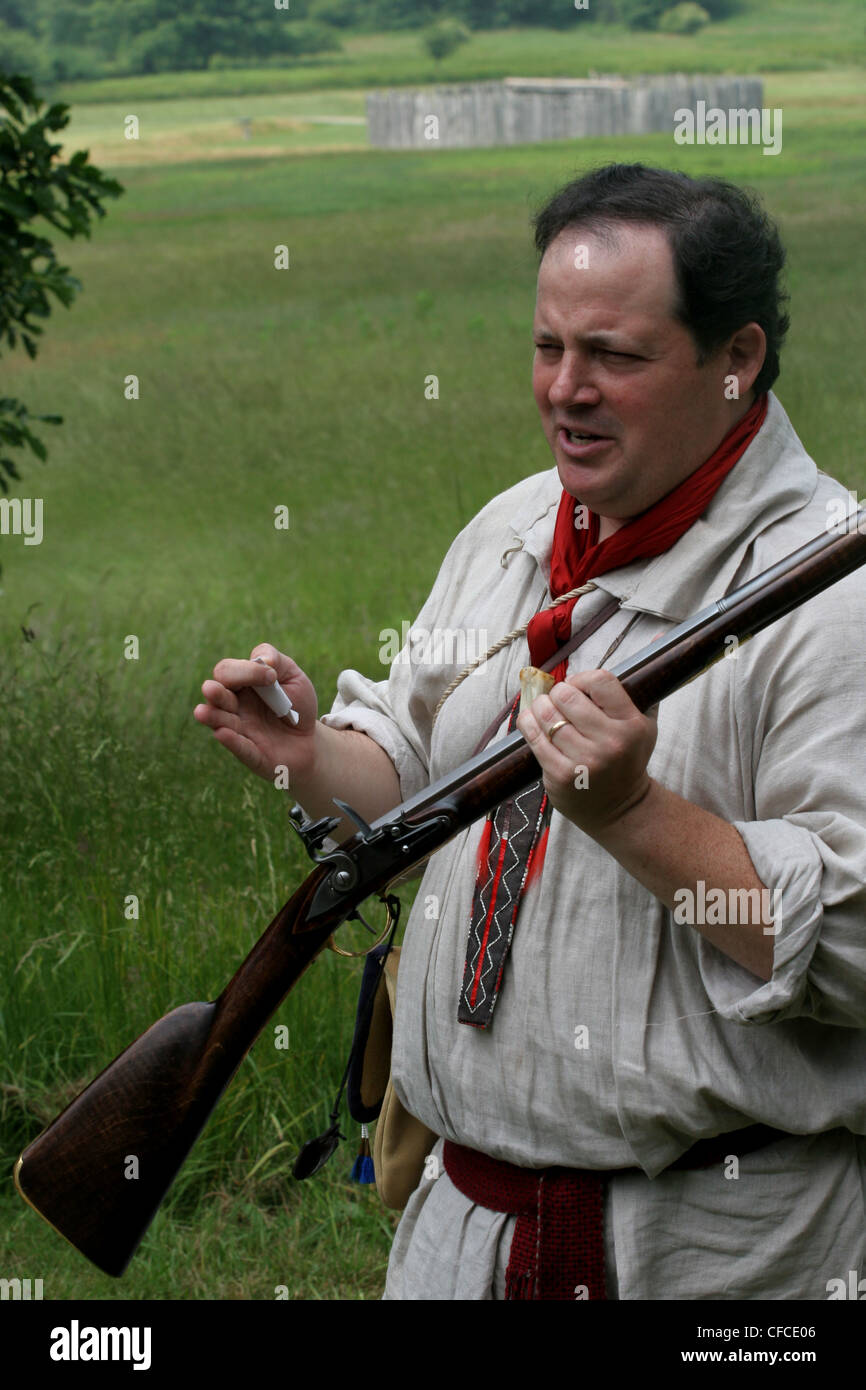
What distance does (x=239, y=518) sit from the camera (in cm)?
1160

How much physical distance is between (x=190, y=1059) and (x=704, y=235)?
1.48 metres

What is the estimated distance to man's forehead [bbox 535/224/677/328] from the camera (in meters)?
2.34

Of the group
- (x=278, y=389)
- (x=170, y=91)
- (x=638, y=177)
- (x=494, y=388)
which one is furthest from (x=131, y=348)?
(x=638, y=177)

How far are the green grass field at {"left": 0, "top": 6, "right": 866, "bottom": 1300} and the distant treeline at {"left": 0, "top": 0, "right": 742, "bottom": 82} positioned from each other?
2.99 feet

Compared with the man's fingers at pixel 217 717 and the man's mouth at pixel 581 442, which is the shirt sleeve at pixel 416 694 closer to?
the man's fingers at pixel 217 717

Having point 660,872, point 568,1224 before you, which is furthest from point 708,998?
point 568,1224

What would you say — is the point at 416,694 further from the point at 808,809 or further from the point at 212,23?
the point at 212,23

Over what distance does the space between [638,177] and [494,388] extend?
418 inches

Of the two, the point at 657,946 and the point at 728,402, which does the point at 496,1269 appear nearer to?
the point at 657,946

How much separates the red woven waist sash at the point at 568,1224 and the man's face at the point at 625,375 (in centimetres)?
96

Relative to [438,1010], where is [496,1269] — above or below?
below

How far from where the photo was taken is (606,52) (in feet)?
73.2

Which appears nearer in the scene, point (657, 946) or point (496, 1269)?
point (657, 946)

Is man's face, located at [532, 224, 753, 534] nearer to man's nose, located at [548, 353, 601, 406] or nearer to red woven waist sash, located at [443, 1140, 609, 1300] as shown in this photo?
man's nose, located at [548, 353, 601, 406]
